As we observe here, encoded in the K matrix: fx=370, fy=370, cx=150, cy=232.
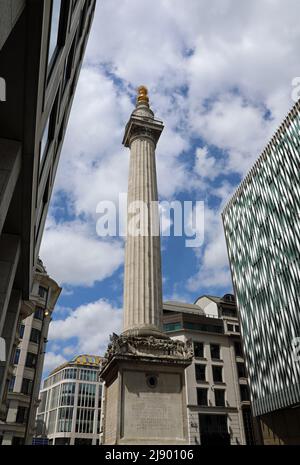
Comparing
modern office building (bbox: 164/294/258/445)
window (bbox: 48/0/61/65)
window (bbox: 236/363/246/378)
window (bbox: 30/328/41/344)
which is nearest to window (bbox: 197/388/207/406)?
modern office building (bbox: 164/294/258/445)

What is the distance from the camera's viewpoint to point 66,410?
328 feet

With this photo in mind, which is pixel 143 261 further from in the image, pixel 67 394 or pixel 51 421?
pixel 51 421

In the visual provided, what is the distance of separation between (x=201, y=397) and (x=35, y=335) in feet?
83.7

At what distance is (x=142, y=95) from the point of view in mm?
39656

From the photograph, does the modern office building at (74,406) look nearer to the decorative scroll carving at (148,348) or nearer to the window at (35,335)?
the window at (35,335)

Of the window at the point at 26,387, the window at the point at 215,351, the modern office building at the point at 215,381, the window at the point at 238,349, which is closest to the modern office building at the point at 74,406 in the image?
the modern office building at the point at 215,381

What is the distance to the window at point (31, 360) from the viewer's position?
147 feet

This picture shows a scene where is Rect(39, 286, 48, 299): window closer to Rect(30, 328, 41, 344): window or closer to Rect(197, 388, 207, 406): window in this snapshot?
Rect(30, 328, 41, 344): window

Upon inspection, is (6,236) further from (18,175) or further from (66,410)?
(66,410)

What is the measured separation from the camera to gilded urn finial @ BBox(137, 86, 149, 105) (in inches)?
1532

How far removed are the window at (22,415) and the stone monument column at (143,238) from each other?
84.4 feet

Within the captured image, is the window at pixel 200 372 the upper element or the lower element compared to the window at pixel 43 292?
lower
